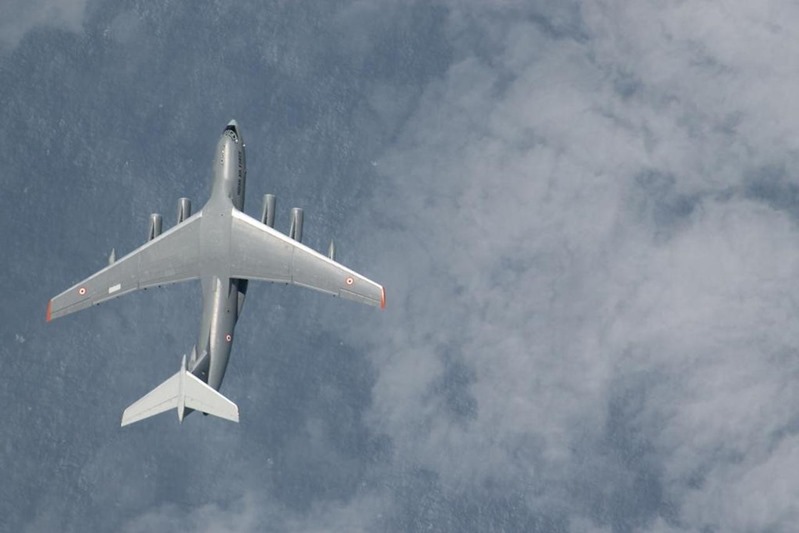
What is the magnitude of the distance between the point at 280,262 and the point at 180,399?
24.0m

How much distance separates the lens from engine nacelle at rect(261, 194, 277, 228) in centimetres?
19288

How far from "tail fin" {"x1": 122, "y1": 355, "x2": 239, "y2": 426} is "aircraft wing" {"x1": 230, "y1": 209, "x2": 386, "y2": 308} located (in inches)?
805

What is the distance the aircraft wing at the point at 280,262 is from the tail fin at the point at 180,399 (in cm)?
2044

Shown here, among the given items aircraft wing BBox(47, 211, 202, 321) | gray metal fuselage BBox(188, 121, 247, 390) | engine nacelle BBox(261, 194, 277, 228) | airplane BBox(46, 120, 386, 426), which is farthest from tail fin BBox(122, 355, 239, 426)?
engine nacelle BBox(261, 194, 277, 228)

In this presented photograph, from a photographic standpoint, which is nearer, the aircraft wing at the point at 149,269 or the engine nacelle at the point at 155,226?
the aircraft wing at the point at 149,269

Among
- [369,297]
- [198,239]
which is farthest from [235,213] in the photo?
[369,297]

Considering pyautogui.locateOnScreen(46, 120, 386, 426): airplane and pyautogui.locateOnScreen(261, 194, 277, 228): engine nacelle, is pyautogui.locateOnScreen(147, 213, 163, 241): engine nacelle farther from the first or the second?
pyautogui.locateOnScreen(261, 194, 277, 228): engine nacelle

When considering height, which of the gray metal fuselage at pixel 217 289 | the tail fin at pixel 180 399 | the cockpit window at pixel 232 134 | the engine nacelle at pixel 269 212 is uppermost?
the cockpit window at pixel 232 134

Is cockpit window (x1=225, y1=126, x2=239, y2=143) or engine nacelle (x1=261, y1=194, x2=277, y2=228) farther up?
cockpit window (x1=225, y1=126, x2=239, y2=143)

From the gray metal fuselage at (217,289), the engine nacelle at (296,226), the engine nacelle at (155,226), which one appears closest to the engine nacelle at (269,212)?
the gray metal fuselage at (217,289)

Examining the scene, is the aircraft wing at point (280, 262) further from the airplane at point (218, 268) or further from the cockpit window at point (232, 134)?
the cockpit window at point (232, 134)

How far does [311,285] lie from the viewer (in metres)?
185

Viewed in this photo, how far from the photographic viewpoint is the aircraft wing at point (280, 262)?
183375mm

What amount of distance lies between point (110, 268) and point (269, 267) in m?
18.7
